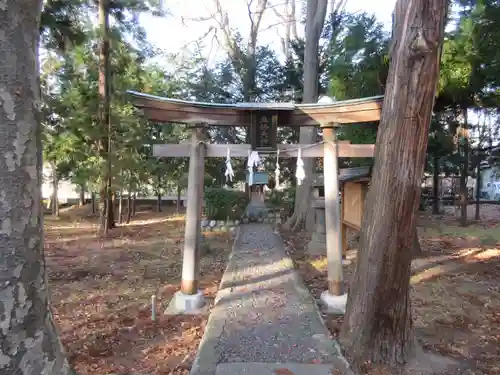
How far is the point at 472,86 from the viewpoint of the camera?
27.8 ft

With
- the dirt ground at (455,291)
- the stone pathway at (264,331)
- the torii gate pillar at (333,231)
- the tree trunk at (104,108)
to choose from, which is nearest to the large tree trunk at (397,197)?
the stone pathway at (264,331)

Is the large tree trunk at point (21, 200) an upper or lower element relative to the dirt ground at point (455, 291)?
upper

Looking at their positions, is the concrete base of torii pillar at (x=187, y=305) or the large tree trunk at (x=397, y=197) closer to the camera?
the large tree trunk at (x=397, y=197)

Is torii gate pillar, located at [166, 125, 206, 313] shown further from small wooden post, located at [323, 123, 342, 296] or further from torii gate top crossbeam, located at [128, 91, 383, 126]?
small wooden post, located at [323, 123, 342, 296]

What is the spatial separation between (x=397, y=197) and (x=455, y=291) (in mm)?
3898

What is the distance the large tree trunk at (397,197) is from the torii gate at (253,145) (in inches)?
65.1

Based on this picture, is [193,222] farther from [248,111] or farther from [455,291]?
[455,291]

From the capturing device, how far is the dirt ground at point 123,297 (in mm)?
4102

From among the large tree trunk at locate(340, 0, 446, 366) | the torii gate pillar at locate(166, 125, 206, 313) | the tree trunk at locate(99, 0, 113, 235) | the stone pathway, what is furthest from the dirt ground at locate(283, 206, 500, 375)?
the tree trunk at locate(99, 0, 113, 235)

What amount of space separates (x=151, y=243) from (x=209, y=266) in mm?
3218

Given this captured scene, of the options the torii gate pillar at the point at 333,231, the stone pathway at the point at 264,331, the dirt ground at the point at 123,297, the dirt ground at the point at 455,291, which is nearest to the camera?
the stone pathway at the point at 264,331

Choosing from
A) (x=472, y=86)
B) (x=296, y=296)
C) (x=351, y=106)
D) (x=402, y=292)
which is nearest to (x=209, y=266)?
(x=296, y=296)

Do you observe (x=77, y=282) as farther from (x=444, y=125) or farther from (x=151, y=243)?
(x=444, y=125)

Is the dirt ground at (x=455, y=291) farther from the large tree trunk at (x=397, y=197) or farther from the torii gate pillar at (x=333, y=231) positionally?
the large tree trunk at (x=397, y=197)
